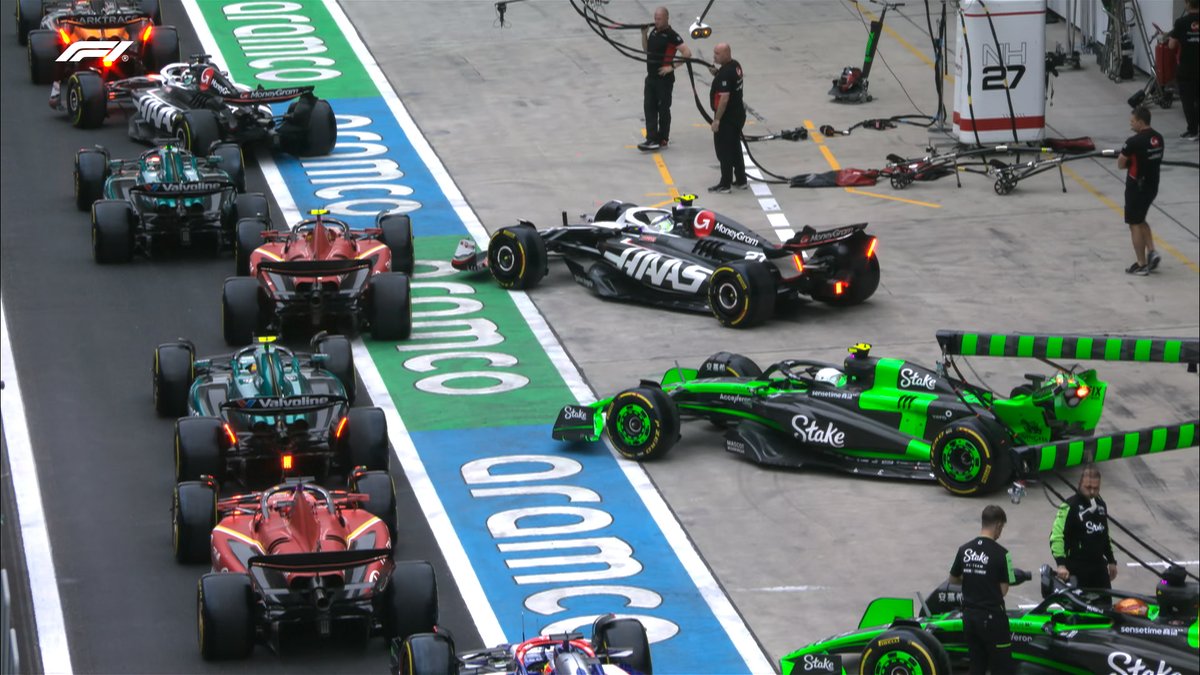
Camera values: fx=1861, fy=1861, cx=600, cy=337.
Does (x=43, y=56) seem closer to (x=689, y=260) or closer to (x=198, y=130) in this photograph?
(x=198, y=130)

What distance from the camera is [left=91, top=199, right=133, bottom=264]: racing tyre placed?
23312mm

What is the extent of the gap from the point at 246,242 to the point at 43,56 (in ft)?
38.0

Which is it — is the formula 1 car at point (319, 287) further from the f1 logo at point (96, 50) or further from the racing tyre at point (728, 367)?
the f1 logo at point (96, 50)

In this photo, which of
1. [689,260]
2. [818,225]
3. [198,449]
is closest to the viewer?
[198,449]

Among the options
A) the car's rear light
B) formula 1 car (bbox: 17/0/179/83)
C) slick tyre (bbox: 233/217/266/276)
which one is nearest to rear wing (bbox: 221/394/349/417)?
the car's rear light

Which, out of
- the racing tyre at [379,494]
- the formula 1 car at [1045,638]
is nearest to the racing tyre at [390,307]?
the racing tyre at [379,494]

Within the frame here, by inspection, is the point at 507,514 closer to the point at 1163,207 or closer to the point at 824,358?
the point at 824,358

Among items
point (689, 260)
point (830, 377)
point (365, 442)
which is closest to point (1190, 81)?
point (365, 442)

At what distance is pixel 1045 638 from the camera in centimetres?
1154

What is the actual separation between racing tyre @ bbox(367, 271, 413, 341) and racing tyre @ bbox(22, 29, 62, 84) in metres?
13.4

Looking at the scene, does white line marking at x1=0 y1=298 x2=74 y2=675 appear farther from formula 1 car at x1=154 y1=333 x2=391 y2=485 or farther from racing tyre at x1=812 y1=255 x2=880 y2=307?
racing tyre at x1=812 y1=255 x2=880 y2=307

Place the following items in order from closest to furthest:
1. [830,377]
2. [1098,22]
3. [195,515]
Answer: [195,515], [830,377], [1098,22]

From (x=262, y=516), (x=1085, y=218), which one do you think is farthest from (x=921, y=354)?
(x=262, y=516)

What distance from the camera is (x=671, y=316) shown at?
2150cm
